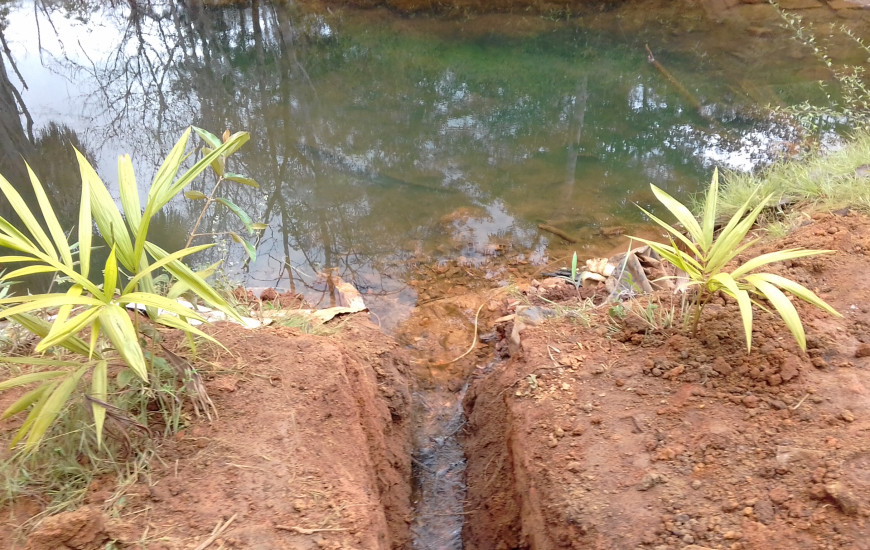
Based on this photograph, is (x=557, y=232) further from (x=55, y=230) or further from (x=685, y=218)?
(x=55, y=230)

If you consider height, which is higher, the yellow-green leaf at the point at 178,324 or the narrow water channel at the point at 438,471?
the yellow-green leaf at the point at 178,324

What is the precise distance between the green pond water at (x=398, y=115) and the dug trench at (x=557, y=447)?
1.63m

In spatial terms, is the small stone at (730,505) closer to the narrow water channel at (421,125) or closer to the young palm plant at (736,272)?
the young palm plant at (736,272)

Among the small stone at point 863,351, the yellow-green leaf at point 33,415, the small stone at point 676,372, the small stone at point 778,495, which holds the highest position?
the yellow-green leaf at point 33,415

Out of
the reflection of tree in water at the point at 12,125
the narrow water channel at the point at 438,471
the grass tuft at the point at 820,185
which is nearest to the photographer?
the narrow water channel at the point at 438,471

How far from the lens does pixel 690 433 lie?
6.20ft

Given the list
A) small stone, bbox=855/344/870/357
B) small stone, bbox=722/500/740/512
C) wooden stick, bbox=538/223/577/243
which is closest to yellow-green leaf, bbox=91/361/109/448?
small stone, bbox=722/500/740/512

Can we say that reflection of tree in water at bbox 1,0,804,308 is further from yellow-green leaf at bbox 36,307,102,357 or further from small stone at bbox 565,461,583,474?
yellow-green leaf at bbox 36,307,102,357

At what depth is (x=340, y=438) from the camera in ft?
6.84

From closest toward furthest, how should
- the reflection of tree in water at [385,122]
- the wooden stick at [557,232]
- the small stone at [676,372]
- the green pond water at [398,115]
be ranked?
the small stone at [676,372], the wooden stick at [557,232], the green pond water at [398,115], the reflection of tree in water at [385,122]

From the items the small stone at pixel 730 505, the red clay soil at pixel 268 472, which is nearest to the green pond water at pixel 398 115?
the red clay soil at pixel 268 472

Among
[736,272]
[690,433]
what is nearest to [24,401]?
[690,433]

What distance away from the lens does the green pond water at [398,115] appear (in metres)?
4.97

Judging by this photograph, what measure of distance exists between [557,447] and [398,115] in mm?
5594
